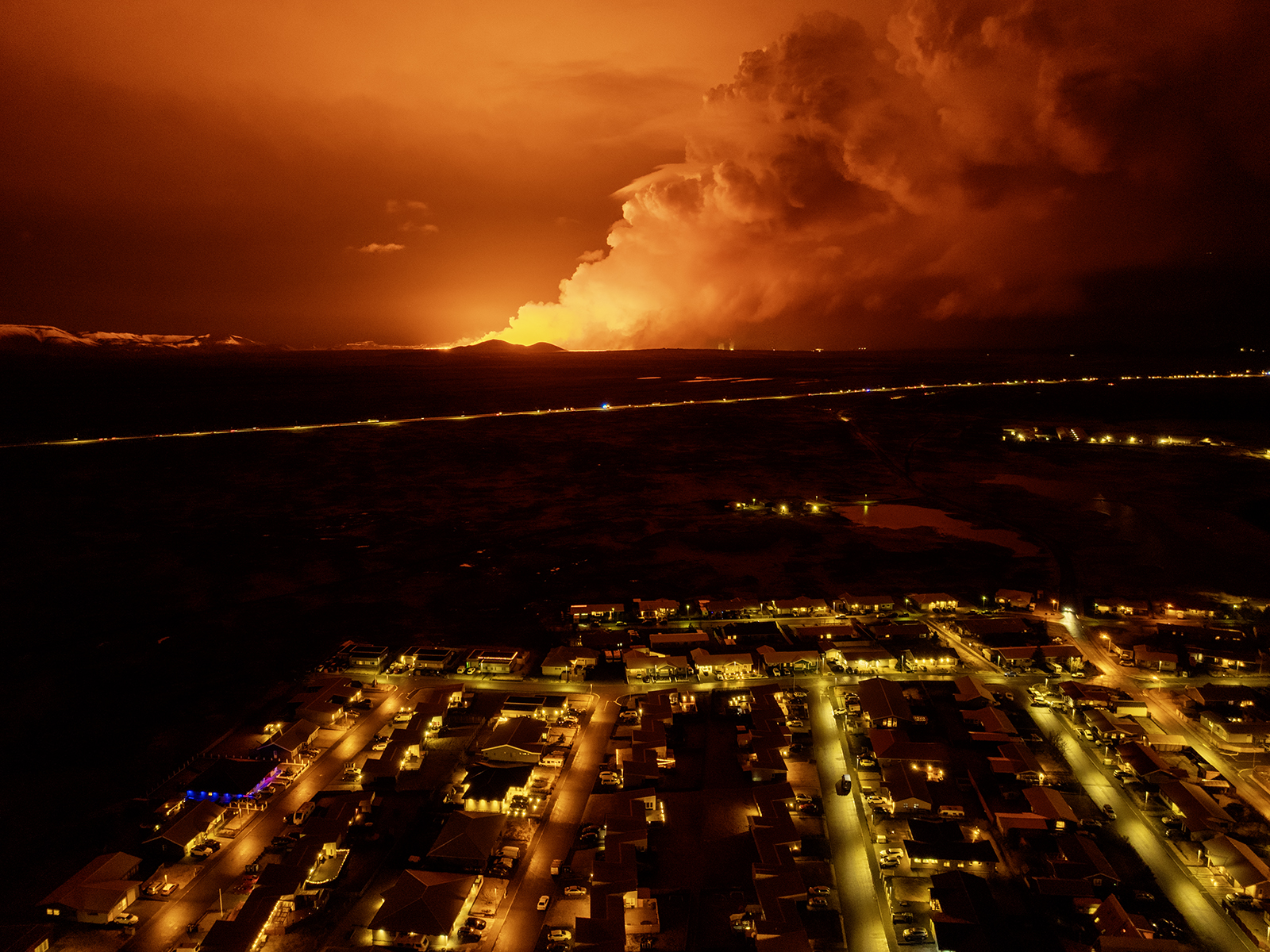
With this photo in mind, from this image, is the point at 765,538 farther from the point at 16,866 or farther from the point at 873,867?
the point at 16,866

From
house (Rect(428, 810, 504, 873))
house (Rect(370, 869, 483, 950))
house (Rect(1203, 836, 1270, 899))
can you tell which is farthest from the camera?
house (Rect(428, 810, 504, 873))

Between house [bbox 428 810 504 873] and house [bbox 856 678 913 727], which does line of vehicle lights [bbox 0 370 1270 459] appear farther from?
house [bbox 428 810 504 873]

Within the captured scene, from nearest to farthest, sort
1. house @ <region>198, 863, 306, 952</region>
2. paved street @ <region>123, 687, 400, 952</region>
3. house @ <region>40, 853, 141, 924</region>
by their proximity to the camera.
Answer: house @ <region>198, 863, 306, 952</region> < paved street @ <region>123, 687, 400, 952</region> < house @ <region>40, 853, 141, 924</region>

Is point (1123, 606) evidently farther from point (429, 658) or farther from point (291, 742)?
point (291, 742)

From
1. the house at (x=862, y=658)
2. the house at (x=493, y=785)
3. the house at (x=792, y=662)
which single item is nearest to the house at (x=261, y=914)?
the house at (x=493, y=785)

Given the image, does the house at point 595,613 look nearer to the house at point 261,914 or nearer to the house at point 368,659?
the house at point 368,659

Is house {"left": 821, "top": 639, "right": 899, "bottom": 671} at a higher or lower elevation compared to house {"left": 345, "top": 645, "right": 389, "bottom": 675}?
lower

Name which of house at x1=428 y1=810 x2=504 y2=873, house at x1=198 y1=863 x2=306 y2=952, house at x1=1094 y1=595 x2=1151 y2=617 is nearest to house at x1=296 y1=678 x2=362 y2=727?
house at x1=198 y1=863 x2=306 y2=952
